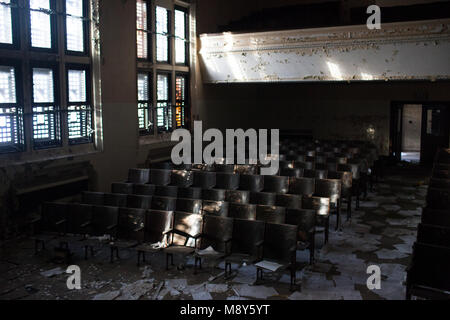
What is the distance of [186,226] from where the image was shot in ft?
20.4

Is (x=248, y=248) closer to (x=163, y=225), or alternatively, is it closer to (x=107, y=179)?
(x=163, y=225)

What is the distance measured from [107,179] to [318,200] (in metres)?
5.03

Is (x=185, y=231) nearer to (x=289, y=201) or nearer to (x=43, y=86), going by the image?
(x=289, y=201)

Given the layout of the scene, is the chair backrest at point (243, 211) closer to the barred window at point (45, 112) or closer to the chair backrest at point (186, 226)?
the chair backrest at point (186, 226)

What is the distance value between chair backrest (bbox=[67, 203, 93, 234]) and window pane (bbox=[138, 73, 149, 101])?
501 cm

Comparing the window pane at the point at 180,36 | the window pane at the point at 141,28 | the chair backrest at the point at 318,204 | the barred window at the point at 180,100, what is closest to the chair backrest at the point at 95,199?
the chair backrest at the point at 318,204

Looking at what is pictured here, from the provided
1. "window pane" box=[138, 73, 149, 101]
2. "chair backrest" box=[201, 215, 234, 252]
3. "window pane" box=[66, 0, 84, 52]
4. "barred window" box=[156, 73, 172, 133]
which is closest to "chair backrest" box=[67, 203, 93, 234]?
"chair backrest" box=[201, 215, 234, 252]

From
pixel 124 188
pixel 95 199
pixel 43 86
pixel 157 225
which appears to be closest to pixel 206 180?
pixel 124 188

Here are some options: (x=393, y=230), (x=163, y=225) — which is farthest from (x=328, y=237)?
(x=163, y=225)

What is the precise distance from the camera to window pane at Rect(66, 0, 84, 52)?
8945 millimetres

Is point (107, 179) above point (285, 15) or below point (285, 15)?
below

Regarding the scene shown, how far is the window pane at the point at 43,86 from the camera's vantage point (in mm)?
8375

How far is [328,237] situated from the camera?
725 cm
